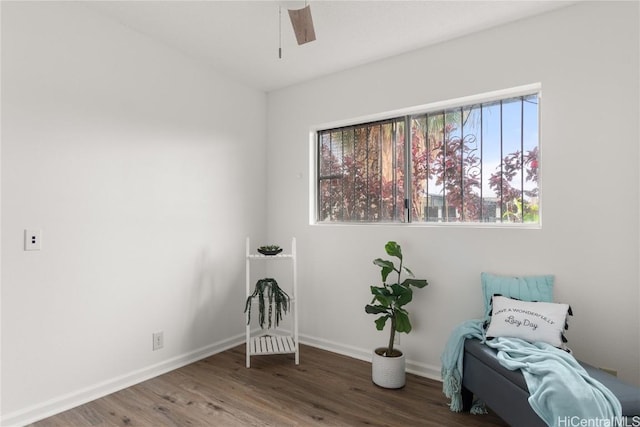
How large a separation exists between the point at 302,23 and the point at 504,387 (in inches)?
84.7

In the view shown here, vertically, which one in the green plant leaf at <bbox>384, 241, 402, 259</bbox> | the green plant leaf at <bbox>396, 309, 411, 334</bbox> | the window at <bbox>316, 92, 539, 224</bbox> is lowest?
the green plant leaf at <bbox>396, 309, 411, 334</bbox>

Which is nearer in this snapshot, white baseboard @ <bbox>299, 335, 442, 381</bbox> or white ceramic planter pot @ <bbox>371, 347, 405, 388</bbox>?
white ceramic planter pot @ <bbox>371, 347, 405, 388</bbox>

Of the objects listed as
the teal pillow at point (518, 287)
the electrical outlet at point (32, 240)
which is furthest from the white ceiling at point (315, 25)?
the teal pillow at point (518, 287)

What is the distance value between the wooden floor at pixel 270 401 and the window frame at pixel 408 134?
1.23 meters

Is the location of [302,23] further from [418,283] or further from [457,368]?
[457,368]

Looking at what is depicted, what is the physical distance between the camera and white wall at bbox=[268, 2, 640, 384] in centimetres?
212

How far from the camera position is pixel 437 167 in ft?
9.55

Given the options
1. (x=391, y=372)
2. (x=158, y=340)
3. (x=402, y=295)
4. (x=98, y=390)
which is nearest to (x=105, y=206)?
(x=158, y=340)

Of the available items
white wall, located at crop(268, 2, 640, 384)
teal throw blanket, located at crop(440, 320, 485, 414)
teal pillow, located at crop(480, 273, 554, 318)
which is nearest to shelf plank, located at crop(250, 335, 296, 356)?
white wall, located at crop(268, 2, 640, 384)

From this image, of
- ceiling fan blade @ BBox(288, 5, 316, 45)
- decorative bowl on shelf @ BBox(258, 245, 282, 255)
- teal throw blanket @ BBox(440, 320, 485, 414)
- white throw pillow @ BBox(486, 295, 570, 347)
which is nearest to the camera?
ceiling fan blade @ BBox(288, 5, 316, 45)

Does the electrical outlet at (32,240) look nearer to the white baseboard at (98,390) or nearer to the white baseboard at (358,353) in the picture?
the white baseboard at (98,390)

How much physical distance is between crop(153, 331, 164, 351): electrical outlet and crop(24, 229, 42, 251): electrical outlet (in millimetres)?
1060

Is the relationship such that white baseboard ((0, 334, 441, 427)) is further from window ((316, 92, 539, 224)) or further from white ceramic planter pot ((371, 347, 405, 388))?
window ((316, 92, 539, 224))

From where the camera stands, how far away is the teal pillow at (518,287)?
7.36ft
